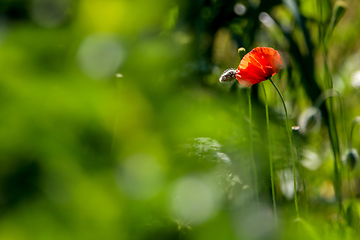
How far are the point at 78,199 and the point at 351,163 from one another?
701mm

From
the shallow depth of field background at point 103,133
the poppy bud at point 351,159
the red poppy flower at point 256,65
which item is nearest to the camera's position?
the shallow depth of field background at point 103,133

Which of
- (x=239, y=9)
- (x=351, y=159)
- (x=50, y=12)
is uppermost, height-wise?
(x=239, y=9)

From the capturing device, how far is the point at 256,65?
40 centimetres

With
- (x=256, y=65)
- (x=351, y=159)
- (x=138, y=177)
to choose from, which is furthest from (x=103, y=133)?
(x=351, y=159)

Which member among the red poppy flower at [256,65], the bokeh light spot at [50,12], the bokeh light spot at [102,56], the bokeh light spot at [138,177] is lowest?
the bokeh light spot at [138,177]

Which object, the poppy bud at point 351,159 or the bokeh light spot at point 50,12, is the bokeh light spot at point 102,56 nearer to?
the bokeh light spot at point 50,12

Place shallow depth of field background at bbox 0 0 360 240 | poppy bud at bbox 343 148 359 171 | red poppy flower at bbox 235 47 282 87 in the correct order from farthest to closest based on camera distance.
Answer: poppy bud at bbox 343 148 359 171, red poppy flower at bbox 235 47 282 87, shallow depth of field background at bbox 0 0 360 240

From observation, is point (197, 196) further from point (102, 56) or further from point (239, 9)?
point (239, 9)

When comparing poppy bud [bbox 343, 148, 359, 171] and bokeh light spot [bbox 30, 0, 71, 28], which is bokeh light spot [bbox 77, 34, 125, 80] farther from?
poppy bud [bbox 343, 148, 359, 171]

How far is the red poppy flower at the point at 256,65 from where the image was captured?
0.40m

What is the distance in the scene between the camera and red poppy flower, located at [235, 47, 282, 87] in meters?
0.40

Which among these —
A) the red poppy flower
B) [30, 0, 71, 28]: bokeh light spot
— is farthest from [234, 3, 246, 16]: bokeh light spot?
[30, 0, 71, 28]: bokeh light spot

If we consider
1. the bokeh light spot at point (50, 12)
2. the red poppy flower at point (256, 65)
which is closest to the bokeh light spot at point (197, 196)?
the bokeh light spot at point (50, 12)

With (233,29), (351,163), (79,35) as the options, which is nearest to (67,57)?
(79,35)
